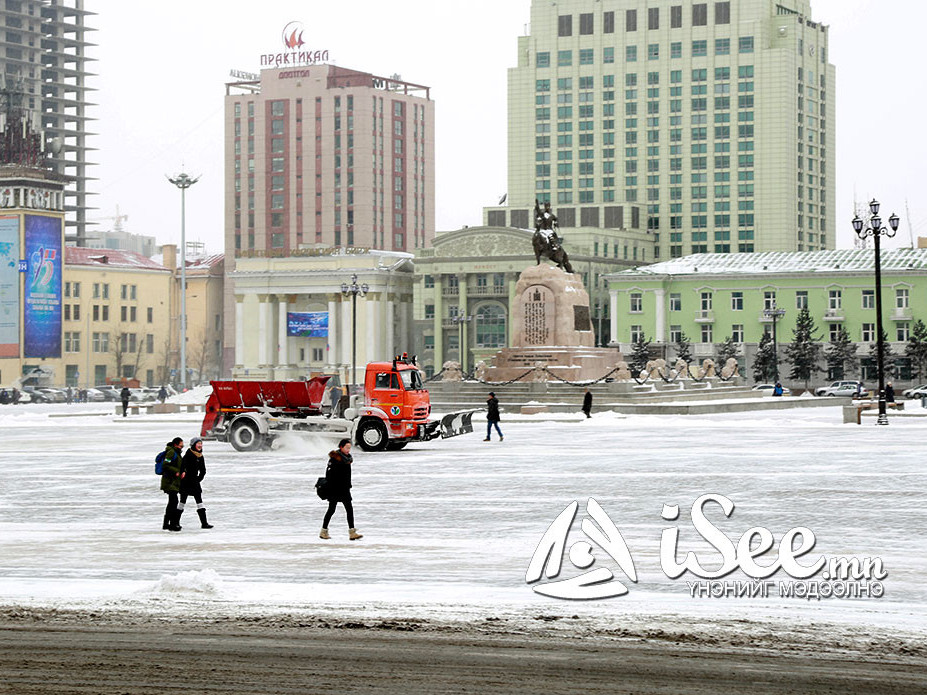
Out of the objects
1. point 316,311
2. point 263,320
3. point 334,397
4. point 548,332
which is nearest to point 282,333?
point 263,320

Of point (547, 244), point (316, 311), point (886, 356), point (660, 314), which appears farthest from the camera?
point (316, 311)

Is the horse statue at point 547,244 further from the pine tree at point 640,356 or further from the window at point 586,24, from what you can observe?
the window at point 586,24

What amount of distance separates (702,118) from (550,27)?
21799 mm

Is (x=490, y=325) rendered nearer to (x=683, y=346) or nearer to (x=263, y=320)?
(x=263, y=320)

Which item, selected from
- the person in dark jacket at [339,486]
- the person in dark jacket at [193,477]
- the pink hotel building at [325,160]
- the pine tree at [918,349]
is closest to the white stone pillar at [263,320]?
the pink hotel building at [325,160]

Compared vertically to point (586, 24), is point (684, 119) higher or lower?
lower

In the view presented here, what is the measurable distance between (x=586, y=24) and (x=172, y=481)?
15969 cm

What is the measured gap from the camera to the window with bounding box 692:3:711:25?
16738cm

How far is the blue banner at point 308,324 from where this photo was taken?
146 metres

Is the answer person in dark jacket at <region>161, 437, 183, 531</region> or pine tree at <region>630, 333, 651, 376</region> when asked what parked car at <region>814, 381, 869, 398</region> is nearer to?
pine tree at <region>630, 333, 651, 376</region>

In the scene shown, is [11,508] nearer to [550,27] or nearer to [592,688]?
[592,688]

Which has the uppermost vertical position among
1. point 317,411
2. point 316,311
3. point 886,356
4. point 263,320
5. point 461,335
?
point 316,311

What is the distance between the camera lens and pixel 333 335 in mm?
143875

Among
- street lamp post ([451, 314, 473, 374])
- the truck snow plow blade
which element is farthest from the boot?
street lamp post ([451, 314, 473, 374])
